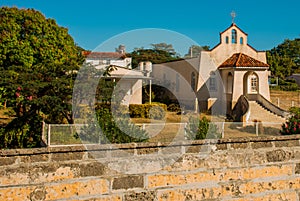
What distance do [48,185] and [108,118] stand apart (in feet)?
20.6

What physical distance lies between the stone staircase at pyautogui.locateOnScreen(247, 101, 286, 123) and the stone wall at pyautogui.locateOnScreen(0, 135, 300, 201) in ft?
55.0

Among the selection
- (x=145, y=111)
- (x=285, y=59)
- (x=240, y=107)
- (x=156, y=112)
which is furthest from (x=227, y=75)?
(x=285, y=59)

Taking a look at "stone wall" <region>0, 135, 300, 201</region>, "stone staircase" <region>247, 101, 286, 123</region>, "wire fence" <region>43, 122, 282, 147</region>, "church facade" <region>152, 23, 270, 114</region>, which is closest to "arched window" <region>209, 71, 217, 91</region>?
"church facade" <region>152, 23, 270, 114</region>

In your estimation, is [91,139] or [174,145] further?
[91,139]

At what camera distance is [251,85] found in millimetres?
22578

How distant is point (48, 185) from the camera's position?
8.59ft

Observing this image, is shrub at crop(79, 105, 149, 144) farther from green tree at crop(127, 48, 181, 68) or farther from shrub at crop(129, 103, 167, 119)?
green tree at crop(127, 48, 181, 68)

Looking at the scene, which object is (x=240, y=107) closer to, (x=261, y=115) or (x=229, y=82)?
(x=261, y=115)

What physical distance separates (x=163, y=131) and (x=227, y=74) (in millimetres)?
12986

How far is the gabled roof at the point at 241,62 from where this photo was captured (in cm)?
2161

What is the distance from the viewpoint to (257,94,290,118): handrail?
63.4 ft

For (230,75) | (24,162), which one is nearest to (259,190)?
(24,162)

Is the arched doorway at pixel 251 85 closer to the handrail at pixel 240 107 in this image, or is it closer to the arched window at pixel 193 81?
the handrail at pixel 240 107

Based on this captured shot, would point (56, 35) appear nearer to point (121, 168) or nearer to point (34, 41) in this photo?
point (34, 41)
